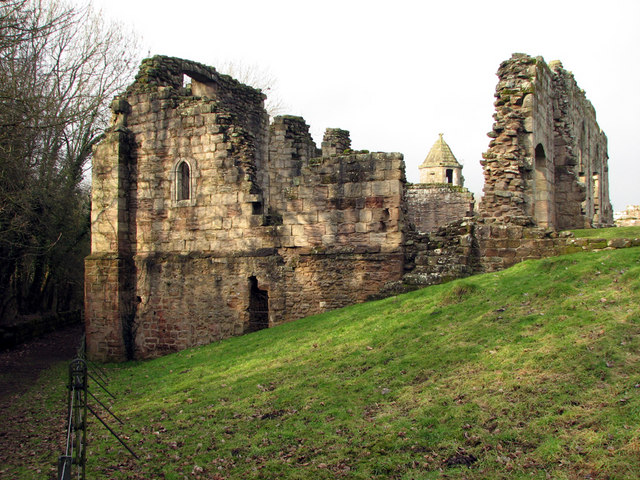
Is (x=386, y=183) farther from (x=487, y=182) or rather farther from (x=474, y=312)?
(x=474, y=312)

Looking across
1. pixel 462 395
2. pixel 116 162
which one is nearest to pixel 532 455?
pixel 462 395

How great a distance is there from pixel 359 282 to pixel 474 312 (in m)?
4.32

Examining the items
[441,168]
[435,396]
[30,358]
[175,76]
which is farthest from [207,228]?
[441,168]

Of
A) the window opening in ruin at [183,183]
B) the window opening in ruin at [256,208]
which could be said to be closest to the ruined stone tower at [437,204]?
the window opening in ruin at [183,183]

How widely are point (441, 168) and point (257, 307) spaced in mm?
32719

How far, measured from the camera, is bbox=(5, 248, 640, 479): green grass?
573cm

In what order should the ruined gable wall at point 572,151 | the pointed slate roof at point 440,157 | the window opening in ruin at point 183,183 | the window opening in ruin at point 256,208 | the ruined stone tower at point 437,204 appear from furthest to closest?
the pointed slate roof at point 440,157 → the ruined stone tower at point 437,204 → the ruined gable wall at point 572,151 → the window opening in ruin at point 183,183 → the window opening in ruin at point 256,208

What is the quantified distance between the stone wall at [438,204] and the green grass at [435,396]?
20288 mm

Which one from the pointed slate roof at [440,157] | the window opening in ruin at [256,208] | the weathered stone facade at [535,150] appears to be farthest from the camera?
the pointed slate roof at [440,157]

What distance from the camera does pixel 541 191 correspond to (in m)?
16.5

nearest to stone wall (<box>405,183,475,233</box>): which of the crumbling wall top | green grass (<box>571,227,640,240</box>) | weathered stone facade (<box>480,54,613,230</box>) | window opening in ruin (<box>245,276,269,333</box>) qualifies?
weathered stone facade (<box>480,54,613,230</box>)

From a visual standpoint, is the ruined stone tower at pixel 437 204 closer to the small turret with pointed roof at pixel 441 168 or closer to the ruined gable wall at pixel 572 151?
the ruined gable wall at pixel 572 151

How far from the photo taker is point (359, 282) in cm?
1337

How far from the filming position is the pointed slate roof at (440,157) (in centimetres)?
4531
